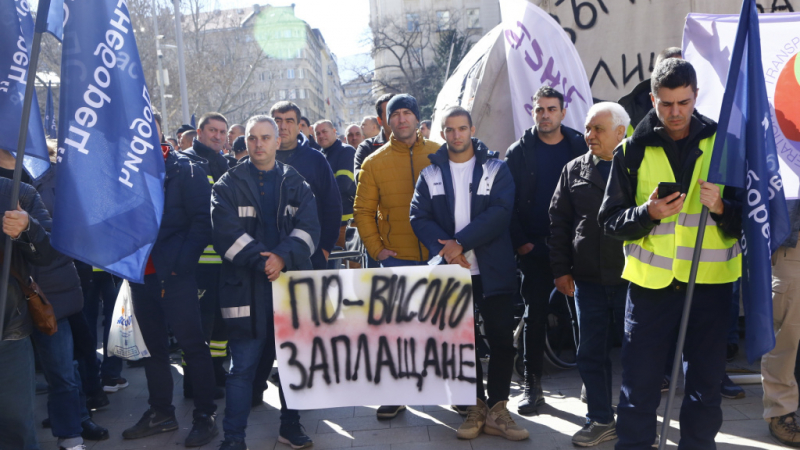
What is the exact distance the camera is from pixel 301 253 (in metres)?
4.24

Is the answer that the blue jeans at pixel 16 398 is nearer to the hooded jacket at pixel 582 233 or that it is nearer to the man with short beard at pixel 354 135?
the hooded jacket at pixel 582 233

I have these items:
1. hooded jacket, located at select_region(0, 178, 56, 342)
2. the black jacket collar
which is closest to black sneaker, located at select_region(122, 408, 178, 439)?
hooded jacket, located at select_region(0, 178, 56, 342)

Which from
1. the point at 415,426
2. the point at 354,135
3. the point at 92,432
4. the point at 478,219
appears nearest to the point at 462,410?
the point at 415,426

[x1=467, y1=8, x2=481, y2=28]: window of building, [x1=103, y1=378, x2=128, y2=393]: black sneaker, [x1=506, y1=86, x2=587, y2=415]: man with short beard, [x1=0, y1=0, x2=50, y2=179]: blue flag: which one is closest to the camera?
[x1=0, y1=0, x2=50, y2=179]: blue flag

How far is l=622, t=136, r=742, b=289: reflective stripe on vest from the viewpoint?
10.5 ft

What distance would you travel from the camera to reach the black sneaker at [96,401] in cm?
527

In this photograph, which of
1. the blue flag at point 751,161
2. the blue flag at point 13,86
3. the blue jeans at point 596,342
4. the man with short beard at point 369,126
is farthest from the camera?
the man with short beard at point 369,126

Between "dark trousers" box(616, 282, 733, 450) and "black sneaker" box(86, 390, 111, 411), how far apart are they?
3853 mm

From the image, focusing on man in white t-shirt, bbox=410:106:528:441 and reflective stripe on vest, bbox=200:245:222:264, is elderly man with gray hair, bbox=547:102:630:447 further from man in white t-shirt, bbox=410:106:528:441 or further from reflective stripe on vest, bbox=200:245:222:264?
reflective stripe on vest, bbox=200:245:222:264

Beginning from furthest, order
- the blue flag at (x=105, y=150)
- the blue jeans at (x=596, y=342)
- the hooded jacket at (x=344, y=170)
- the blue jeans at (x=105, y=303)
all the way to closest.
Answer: the hooded jacket at (x=344, y=170), the blue jeans at (x=105, y=303), the blue jeans at (x=596, y=342), the blue flag at (x=105, y=150)

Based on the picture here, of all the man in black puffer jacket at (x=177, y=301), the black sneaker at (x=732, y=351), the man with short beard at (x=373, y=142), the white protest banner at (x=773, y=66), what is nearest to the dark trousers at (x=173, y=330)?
the man in black puffer jacket at (x=177, y=301)

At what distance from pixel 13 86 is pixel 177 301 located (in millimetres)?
1611

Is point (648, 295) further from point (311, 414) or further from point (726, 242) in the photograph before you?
point (311, 414)

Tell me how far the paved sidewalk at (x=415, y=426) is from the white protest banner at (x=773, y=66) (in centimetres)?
144
